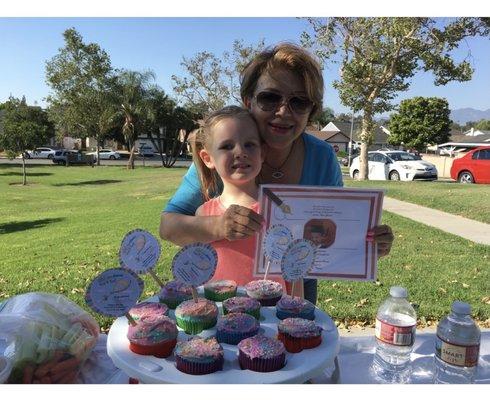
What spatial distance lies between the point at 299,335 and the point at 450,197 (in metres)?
11.5

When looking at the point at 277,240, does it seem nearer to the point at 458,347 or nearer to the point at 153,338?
the point at 153,338

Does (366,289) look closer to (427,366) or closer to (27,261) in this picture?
(427,366)

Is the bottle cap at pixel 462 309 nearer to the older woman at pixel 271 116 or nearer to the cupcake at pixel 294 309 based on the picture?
the older woman at pixel 271 116

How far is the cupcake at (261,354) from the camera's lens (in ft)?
4.13

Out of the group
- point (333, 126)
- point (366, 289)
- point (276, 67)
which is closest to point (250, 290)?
point (276, 67)

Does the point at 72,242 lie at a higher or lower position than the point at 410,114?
lower

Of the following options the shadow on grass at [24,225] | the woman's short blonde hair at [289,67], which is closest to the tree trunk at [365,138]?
the shadow on grass at [24,225]

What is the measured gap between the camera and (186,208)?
81.0 inches

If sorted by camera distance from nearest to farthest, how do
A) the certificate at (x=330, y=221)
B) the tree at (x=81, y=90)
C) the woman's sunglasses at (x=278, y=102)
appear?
the certificate at (x=330, y=221), the woman's sunglasses at (x=278, y=102), the tree at (x=81, y=90)

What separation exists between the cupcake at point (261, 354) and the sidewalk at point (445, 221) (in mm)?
6649

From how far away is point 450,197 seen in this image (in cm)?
1164

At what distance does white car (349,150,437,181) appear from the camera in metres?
18.1

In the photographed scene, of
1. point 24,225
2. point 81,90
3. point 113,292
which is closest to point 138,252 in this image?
point 113,292
